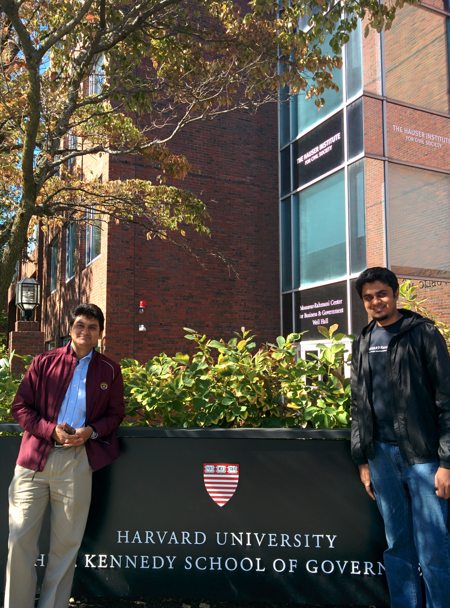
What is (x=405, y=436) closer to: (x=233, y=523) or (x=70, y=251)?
(x=233, y=523)

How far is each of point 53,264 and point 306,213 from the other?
10555 millimetres

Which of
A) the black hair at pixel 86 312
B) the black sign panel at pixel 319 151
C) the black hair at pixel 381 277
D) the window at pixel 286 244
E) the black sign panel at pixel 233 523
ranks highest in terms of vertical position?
the black sign panel at pixel 319 151

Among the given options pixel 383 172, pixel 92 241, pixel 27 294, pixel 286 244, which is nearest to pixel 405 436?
pixel 383 172

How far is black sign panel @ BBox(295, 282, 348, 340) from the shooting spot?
1228 centimetres

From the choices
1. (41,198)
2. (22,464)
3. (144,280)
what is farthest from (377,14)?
(144,280)

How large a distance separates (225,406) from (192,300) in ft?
32.7

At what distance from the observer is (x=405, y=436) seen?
282 centimetres

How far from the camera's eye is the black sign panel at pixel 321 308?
12281 mm

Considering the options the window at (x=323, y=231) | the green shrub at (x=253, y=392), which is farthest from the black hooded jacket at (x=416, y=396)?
the window at (x=323, y=231)

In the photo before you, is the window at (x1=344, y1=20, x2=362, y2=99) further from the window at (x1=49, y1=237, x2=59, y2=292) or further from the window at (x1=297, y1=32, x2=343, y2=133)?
the window at (x1=49, y1=237, x2=59, y2=292)

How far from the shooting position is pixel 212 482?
11.1 feet

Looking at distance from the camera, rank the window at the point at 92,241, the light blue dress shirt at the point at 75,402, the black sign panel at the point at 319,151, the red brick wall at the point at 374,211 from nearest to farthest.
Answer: the light blue dress shirt at the point at 75,402
the red brick wall at the point at 374,211
the black sign panel at the point at 319,151
the window at the point at 92,241

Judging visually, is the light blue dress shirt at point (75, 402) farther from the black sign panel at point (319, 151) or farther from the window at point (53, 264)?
the window at point (53, 264)

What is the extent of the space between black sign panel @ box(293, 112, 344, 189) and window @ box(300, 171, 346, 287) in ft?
1.04
